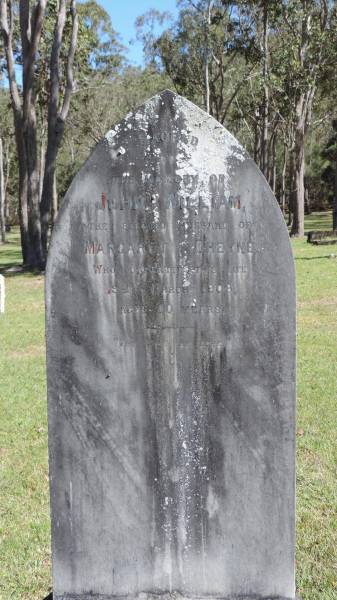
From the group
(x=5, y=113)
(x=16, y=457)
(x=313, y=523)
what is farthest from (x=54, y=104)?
(x=5, y=113)

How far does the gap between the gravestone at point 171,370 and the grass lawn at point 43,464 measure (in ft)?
2.52

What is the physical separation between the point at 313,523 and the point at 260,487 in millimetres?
1425

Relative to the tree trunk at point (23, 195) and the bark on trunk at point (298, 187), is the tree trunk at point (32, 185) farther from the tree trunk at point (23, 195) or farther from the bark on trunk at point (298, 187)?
the bark on trunk at point (298, 187)

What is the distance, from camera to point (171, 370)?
2686mm

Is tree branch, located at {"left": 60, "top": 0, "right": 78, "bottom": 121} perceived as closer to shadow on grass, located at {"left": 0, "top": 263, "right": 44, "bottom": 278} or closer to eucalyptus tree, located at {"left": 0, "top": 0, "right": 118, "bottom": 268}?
eucalyptus tree, located at {"left": 0, "top": 0, "right": 118, "bottom": 268}

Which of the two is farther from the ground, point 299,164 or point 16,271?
point 299,164

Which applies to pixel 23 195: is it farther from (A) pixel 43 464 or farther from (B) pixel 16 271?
(A) pixel 43 464

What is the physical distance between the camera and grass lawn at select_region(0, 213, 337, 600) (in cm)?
350

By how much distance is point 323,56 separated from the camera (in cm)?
2717

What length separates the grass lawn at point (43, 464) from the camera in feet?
11.5

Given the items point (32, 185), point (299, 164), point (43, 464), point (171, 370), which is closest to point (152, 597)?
point (171, 370)

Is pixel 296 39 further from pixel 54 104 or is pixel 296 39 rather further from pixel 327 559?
pixel 327 559

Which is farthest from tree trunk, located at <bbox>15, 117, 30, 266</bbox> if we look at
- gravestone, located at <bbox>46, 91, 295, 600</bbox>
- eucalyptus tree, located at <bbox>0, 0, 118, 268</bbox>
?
gravestone, located at <bbox>46, 91, 295, 600</bbox>

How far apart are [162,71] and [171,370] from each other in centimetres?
3389
